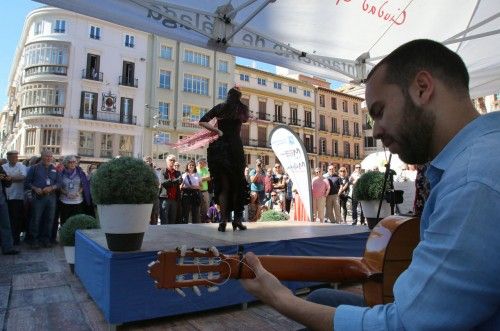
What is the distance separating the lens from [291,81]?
4656 centimetres

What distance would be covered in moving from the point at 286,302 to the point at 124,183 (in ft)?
6.43

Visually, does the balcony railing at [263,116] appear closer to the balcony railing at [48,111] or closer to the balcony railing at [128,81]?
the balcony railing at [128,81]

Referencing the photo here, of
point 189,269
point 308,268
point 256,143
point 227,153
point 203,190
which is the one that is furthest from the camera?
point 256,143

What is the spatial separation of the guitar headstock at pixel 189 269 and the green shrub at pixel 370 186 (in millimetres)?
3351

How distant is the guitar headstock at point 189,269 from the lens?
133 cm

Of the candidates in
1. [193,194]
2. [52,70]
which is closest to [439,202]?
[193,194]

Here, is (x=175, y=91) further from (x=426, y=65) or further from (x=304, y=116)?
(x=426, y=65)

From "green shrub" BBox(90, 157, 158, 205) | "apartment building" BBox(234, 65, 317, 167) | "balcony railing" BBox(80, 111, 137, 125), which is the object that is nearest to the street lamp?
"balcony railing" BBox(80, 111, 137, 125)

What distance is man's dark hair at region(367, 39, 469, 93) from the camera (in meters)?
0.96

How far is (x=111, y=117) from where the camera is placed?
111 feet

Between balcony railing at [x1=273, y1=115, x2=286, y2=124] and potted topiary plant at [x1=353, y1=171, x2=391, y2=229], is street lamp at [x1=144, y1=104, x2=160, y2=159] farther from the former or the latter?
potted topiary plant at [x1=353, y1=171, x2=391, y2=229]

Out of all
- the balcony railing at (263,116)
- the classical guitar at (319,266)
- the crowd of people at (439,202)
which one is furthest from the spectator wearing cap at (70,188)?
the balcony railing at (263,116)

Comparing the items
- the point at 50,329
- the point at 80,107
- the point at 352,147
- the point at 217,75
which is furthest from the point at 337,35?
the point at 352,147

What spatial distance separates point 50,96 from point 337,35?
1315 inches
